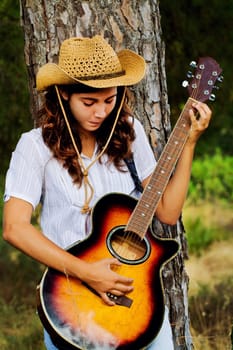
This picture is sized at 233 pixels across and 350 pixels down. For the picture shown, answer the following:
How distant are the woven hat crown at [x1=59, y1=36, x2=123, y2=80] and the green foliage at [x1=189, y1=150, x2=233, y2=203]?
5.46 m

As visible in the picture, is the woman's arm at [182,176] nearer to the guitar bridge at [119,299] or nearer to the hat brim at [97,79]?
the hat brim at [97,79]

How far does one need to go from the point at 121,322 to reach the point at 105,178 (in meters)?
0.49

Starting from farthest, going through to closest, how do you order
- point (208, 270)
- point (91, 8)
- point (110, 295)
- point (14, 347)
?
point (208, 270)
point (14, 347)
point (91, 8)
point (110, 295)

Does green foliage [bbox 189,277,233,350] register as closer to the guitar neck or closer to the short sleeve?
the guitar neck

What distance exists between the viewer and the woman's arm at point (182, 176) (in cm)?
442

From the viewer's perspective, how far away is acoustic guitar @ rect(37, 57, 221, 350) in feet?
14.2

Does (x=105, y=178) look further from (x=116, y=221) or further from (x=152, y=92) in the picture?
(x=152, y=92)

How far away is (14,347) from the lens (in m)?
6.84

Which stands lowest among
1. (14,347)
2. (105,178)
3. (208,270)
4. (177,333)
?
(208,270)

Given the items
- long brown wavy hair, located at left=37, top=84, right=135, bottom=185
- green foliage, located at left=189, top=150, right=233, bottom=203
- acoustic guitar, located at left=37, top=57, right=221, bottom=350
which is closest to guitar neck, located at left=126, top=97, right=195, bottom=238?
acoustic guitar, located at left=37, top=57, right=221, bottom=350

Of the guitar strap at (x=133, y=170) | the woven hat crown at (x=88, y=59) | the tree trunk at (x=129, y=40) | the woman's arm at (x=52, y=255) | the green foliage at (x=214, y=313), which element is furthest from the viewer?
the green foliage at (x=214, y=313)

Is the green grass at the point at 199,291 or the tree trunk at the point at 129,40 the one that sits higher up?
the tree trunk at the point at 129,40

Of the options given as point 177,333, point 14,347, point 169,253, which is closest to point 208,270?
point 14,347

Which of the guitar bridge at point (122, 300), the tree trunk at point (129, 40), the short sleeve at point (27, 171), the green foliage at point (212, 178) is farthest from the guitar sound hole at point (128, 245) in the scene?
the green foliage at point (212, 178)
